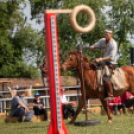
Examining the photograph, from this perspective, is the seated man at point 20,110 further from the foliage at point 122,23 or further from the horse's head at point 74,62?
the foliage at point 122,23

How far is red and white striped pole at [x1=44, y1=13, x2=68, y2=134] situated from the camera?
3797mm

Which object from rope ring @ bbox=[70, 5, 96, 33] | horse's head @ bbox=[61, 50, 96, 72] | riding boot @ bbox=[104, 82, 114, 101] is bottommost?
riding boot @ bbox=[104, 82, 114, 101]

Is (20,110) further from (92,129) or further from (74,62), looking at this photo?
(92,129)

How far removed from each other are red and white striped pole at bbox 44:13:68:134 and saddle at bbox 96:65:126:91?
5.05 metres

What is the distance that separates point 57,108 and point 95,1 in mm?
19547

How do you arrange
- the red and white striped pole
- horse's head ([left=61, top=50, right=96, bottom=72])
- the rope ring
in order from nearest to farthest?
the red and white striped pole < the rope ring < horse's head ([left=61, top=50, right=96, bottom=72])

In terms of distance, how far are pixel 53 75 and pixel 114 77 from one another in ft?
18.0

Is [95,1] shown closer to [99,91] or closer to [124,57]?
[124,57]

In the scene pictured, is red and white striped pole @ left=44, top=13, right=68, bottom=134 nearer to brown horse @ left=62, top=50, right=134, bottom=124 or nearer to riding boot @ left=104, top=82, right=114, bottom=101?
brown horse @ left=62, top=50, right=134, bottom=124

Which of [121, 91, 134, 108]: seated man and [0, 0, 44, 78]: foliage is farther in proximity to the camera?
[0, 0, 44, 78]: foliage

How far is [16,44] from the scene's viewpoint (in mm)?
21281

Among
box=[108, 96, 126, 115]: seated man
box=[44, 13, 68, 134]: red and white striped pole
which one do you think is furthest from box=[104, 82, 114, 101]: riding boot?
box=[44, 13, 68, 134]: red and white striped pole

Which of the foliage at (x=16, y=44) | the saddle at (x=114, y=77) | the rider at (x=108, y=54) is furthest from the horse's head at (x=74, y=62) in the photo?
the foliage at (x=16, y=44)

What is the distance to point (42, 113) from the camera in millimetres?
11047
